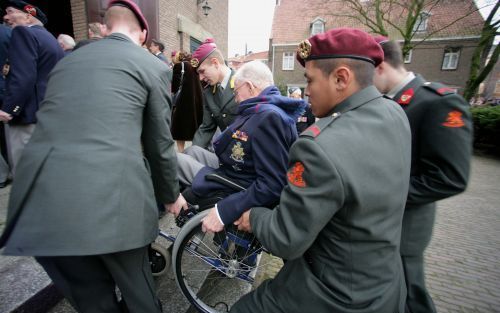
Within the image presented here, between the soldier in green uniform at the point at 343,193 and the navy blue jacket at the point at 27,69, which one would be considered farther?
the navy blue jacket at the point at 27,69

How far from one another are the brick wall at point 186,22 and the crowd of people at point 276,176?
24.6 ft

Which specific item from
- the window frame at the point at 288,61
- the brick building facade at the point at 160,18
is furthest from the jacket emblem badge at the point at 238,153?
the window frame at the point at 288,61

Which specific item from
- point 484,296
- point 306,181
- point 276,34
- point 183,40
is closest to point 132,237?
point 306,181

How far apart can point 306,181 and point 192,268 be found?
1.84 m

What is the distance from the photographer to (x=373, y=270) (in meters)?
1.05

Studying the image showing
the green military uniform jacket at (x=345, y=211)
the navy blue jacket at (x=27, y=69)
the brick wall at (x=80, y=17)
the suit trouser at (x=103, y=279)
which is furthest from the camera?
the brick wall at (x=80, y=17)

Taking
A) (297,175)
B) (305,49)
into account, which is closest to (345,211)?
(297,175)

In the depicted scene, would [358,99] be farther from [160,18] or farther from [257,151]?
[160,18]

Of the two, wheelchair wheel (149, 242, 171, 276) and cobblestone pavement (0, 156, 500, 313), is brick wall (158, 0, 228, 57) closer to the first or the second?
cobblestone pavement (0, 156, 500, 313)

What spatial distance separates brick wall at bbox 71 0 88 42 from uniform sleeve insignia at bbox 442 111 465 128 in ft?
23.6

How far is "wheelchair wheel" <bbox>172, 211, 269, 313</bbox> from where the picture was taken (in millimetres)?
1885

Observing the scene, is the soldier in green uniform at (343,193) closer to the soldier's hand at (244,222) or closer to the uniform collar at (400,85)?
the soldier's hand at (244,222)

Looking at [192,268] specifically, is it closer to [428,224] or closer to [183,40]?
[428,224]

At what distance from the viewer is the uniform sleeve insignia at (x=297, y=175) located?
3.18 feet
